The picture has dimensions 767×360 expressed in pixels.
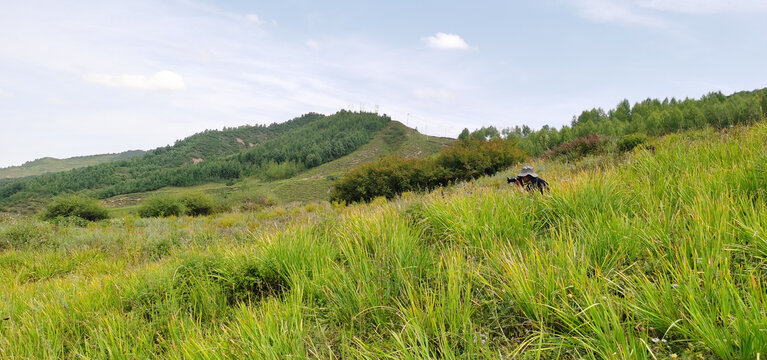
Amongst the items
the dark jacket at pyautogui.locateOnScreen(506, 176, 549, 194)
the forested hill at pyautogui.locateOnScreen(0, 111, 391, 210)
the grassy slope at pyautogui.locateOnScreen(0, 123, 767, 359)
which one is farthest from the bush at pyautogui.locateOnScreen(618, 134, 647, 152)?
the forested hill at pyautogui.locateOnScreen(0, 111, 391, 210)

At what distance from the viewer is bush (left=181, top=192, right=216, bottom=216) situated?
1249 inches

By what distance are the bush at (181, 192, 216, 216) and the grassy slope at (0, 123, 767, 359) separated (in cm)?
3127

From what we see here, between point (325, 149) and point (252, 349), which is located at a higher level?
point (325, 149)

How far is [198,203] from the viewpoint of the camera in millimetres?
32406

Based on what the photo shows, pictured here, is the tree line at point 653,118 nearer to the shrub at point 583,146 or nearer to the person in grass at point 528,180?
the shrub at point 583,146

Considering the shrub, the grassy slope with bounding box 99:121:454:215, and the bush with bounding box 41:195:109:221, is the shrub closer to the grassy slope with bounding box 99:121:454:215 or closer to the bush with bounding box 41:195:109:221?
the bush with bounding box 41:195:109:221

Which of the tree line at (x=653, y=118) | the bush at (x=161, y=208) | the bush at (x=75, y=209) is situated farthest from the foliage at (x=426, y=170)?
the bush at (x=75, y=209)

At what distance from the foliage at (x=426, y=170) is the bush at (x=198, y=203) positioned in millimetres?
14153

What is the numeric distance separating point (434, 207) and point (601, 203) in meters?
2.00

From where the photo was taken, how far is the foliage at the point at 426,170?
2597 cm

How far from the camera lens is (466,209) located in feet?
12.9

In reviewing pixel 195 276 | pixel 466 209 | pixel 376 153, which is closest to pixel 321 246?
pixel 195 276

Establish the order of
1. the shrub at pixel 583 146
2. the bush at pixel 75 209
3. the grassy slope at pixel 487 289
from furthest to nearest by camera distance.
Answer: the bush at pixel 75 209, the shrub at pixel 583 146, the grassy slope at pixel 487 289

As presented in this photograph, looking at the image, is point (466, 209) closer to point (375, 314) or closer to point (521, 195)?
point (521, 195)
